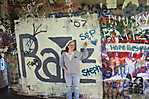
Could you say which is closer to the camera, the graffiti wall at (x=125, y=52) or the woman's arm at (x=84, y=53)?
the graffiti wall at (x=125, y=52)

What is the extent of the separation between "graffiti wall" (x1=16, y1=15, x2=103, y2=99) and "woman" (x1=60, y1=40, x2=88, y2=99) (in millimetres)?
81

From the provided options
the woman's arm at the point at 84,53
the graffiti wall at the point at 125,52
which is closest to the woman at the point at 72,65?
the woman's arm at the point at 84,53

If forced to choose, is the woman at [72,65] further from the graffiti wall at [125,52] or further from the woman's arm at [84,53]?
the graffiti wall at [125,52]

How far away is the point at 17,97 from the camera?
5109mm

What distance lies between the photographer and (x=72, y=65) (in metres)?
4.68

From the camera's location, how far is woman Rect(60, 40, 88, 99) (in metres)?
4.69

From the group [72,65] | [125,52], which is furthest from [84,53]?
[125,52]

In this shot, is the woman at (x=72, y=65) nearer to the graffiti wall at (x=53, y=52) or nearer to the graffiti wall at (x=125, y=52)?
the graffiti wall at (x=53, y=52)

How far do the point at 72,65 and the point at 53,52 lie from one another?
0.42 m

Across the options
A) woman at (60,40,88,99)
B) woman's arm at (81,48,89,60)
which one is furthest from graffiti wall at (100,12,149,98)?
woman at (60,40,88,99)

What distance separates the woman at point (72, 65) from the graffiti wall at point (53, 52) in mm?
81

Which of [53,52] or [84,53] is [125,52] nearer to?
[84,53]

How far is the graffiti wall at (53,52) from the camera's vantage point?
15.4 ft

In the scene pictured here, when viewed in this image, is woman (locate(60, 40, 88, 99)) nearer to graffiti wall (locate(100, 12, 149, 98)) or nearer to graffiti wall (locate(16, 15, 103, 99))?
graffiti wall (locate(16, 15, 103, 99))
